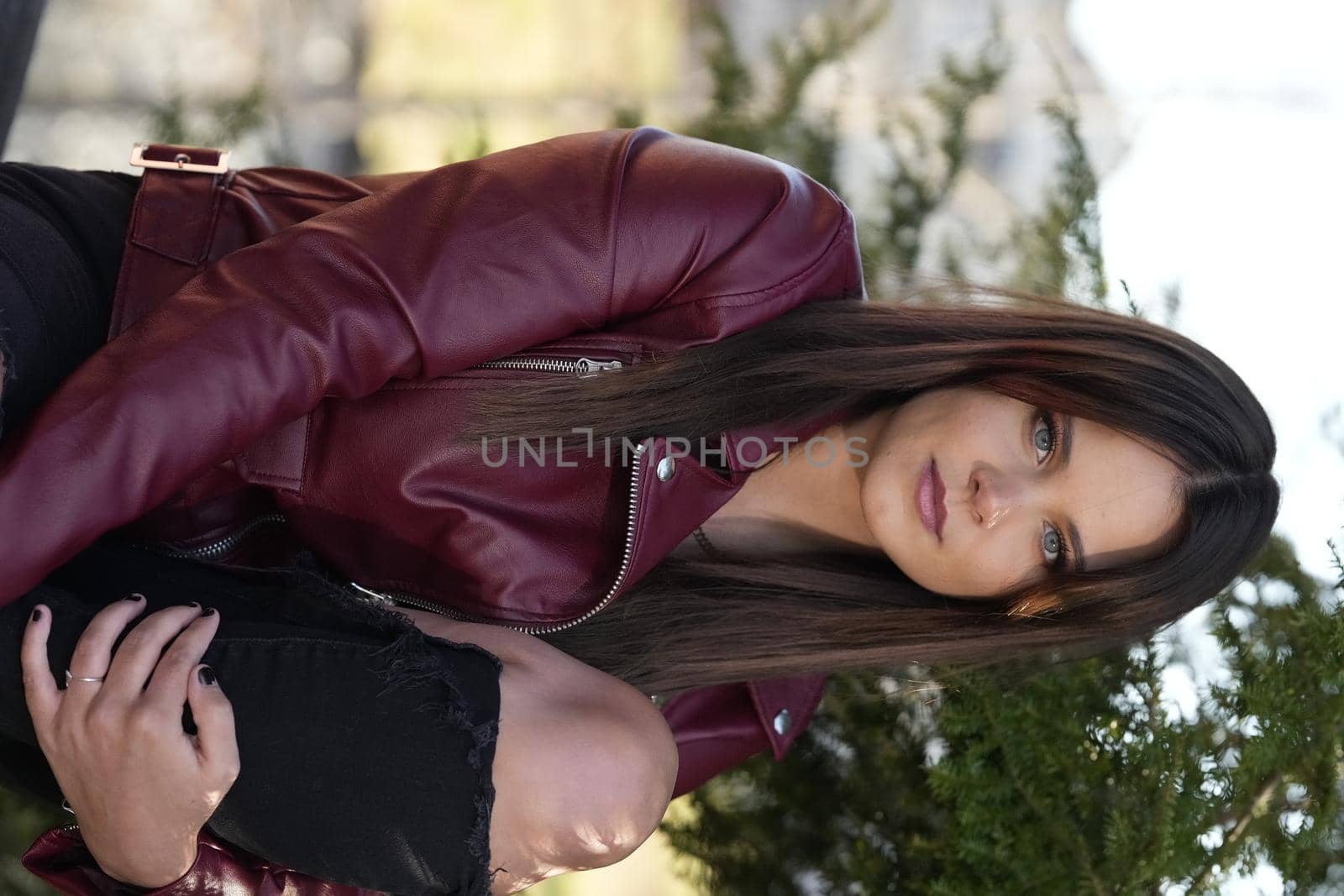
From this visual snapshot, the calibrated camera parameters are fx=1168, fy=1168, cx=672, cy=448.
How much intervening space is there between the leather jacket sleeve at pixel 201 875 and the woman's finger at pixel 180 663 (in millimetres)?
225

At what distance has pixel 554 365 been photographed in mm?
1681

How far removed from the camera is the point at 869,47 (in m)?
3.64

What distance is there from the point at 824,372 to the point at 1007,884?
2.79 feet

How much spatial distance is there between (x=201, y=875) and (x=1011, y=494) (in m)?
1.24

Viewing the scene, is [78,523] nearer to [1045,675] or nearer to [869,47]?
[1045,675]

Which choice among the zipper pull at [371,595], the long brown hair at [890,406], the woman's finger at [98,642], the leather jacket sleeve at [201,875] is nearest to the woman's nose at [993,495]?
the long brown hair at [890,406]

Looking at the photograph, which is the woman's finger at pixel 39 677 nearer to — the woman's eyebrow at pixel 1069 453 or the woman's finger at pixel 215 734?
the woman's finger at pixel 215 734

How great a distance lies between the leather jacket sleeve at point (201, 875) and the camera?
Result: 143 centimetres

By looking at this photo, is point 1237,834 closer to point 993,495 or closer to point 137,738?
point 993,495

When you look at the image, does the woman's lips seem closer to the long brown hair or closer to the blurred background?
the long brown hair

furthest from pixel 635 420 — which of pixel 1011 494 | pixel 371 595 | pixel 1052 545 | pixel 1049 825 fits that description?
pixel 1049 825

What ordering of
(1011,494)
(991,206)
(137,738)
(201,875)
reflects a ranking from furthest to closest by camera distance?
(991,206), (1011,494), (201,875), (137,738)

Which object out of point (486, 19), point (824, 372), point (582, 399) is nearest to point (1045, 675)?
point (824, 372)

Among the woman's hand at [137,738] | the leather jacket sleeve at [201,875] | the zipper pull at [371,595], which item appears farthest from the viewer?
the zipper pull at [371,595]
